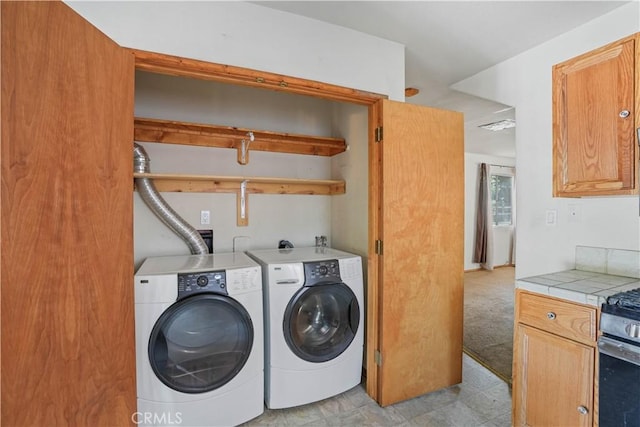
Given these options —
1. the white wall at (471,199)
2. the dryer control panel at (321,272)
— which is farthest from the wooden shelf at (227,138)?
the white wall at (471,199)

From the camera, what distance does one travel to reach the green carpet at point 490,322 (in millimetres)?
2609

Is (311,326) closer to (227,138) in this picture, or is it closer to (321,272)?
(321,272)

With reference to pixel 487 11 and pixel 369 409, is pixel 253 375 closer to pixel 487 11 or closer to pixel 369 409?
pixel 369 409

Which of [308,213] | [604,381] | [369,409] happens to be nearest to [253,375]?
[369,409]

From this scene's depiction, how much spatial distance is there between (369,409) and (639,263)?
1.76 metres

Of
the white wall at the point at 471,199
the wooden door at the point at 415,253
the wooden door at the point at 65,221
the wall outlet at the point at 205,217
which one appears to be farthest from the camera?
the white wall at the point at 471,199

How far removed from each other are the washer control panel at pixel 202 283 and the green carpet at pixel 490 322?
2.24 m

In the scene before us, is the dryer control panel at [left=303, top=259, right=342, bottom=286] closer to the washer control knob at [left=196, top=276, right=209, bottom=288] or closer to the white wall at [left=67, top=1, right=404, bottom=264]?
the white wall at [left=67, top=1, right=404, bottom=264]

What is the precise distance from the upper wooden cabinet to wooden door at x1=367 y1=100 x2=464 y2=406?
0.59 meters

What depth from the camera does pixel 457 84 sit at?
2.70m

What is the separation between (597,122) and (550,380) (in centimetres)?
131

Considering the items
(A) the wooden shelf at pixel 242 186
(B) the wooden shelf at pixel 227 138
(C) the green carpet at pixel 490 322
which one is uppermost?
(B) the wooden shelf at pixel 227 138

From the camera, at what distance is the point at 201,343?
1670 millimetres

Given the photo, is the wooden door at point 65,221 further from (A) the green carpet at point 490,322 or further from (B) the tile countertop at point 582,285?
(A) the green carpet at point 490,322
